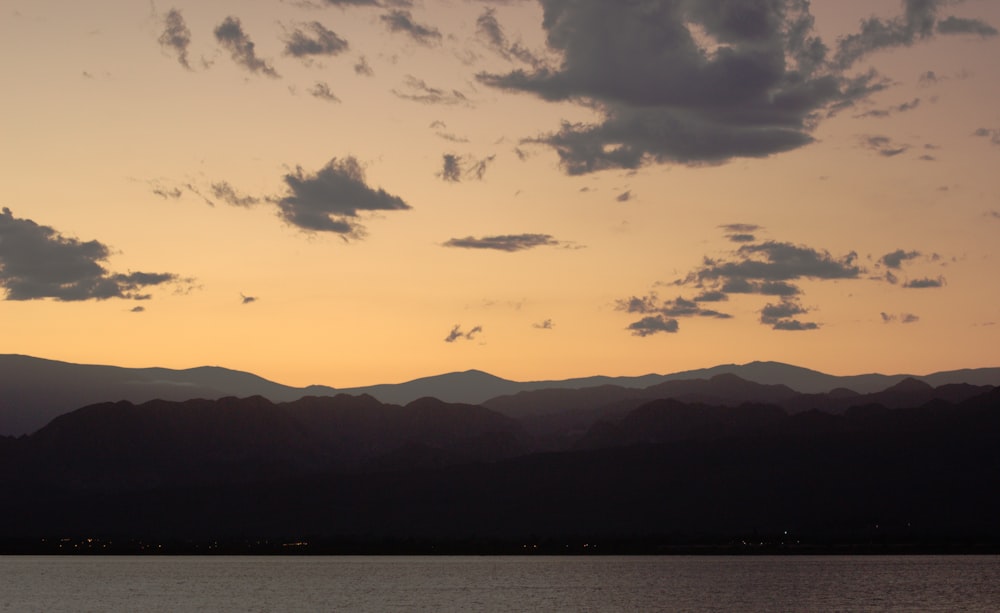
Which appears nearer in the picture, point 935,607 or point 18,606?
point 935,607

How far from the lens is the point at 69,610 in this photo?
18700 centimetres

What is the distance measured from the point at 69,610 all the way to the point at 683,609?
9159 centimetres

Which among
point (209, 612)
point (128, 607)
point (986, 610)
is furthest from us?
point (128, 607)

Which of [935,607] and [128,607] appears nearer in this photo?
[935,607]

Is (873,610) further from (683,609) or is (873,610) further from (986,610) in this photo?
(683,609)

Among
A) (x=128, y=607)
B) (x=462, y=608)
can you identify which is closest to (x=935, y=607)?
(x=462, y=608)

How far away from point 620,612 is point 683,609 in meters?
9.72

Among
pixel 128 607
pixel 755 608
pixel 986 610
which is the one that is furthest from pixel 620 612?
pixel 128 607

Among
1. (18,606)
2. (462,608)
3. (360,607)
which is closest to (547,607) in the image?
(462,608)

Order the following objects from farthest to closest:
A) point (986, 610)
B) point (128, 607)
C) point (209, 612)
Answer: point (128, 607), point (209, 612), point (986, 610)

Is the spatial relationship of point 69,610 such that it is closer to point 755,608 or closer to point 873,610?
point 755,608

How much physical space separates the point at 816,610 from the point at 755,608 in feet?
34.3

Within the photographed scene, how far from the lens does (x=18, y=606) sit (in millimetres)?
194500

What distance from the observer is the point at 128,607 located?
A: 195 metres
